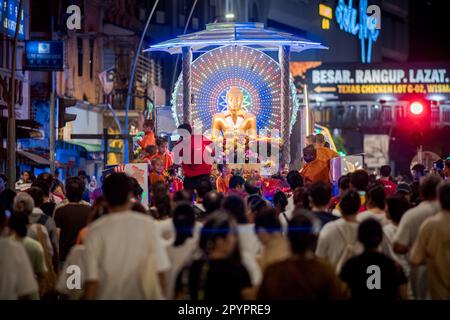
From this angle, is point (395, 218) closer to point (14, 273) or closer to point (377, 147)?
point (14, 273)

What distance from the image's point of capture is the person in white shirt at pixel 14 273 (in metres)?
10.2

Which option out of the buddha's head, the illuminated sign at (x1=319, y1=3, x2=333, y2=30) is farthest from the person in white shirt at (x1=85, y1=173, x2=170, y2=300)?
the illuminated sign at (x1=319, y1=3, x2=333, y2=30)

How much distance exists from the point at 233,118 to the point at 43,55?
12.3 metres

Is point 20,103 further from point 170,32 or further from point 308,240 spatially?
point 308,240

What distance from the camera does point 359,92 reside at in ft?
258

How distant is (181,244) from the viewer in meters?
9.88

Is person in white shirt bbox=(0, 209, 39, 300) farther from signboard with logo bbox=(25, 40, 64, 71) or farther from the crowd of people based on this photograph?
signboard with logo bbox=(25, 40, 64, 71)

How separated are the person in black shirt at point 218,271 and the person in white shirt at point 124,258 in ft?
1.14

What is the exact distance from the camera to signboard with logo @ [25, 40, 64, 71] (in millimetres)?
35312

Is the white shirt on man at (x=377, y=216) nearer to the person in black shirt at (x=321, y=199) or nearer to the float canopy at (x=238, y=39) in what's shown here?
the person in black shirt at (x=321, y=199)

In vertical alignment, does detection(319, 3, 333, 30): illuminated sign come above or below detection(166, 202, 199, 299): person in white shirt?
above

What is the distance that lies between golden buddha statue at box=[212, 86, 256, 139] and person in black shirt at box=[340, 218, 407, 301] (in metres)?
14.7

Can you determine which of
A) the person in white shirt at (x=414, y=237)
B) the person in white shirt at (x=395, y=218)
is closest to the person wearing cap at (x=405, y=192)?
the person in white shirt at (x=395, y=218)
